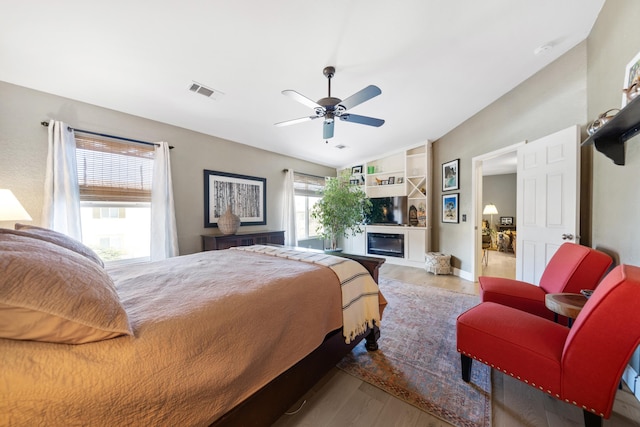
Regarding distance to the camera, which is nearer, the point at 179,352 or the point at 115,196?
the point at 179,352

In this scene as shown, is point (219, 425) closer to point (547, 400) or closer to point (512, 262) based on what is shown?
point (547, 400)

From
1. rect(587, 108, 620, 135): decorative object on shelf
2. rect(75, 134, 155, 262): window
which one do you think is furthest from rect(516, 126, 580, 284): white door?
rect(75, 134, 155, 262): window

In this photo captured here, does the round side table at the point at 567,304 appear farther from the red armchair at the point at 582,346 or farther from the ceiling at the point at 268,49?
the ceiling at the point at 268,49

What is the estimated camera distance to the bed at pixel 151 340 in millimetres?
706

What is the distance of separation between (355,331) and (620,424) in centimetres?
160

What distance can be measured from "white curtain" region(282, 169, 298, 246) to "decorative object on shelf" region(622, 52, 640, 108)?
448 centimetres

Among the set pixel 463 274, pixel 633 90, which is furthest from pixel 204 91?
pixel 463 274

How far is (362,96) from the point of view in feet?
7.09

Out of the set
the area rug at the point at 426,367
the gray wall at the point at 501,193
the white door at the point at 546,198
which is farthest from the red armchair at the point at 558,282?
the gray wall at the point at 501,193

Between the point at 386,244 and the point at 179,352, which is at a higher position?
the point at 179,352

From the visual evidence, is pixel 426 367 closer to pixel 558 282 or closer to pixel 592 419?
pixel 592 419

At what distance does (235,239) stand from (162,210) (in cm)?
108

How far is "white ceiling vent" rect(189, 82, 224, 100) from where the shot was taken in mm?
2669

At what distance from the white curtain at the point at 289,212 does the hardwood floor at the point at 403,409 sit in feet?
11.4
